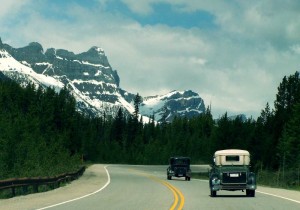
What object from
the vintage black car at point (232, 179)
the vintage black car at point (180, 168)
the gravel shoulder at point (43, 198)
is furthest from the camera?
the vintage black car at point (180, 168)

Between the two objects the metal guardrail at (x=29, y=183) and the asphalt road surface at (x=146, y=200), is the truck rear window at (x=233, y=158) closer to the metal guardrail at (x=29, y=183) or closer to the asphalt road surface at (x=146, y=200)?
the asphalt road surface at (x=146, y=200)

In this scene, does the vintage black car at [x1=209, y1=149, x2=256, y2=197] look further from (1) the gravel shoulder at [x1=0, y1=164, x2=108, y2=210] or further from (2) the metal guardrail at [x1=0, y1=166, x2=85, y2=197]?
(2) the metal guardrail at [x1=0, y1=166, x2=85, y2=197]

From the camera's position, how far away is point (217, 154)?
2911 cm

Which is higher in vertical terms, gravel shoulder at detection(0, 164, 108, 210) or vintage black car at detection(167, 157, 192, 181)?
vintage black car at detection(167, 157, 192, 181)

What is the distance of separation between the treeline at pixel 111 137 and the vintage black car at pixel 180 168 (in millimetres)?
Result: 9517

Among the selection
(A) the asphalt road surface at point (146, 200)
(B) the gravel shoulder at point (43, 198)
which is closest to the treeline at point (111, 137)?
(B) the gravel shoulder at point (43, 198)

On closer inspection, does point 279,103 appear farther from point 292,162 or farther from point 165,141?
point 292,162

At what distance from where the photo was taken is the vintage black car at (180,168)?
5200cm

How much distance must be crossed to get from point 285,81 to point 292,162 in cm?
6083

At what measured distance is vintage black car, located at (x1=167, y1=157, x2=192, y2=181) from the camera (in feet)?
171

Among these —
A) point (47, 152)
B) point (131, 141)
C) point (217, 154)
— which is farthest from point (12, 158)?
point (131, 141)

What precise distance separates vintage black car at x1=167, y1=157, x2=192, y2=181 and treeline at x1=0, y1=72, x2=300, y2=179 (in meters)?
9.52

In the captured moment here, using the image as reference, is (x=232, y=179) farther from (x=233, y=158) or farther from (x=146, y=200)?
(x=146, y=200)

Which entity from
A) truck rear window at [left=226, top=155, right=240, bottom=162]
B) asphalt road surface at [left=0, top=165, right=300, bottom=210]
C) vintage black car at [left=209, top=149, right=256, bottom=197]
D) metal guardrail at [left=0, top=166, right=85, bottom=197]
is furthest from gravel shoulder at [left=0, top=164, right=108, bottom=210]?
truck rear window at [left=226, top=155, right=240, bottom=162]
